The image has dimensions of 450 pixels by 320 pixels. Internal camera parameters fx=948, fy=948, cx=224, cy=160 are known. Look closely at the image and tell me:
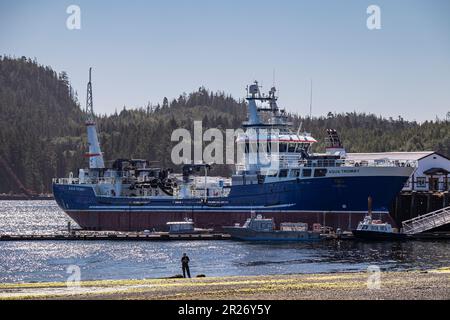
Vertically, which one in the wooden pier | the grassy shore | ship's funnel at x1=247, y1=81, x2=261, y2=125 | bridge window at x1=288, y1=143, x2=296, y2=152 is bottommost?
the wooden pier

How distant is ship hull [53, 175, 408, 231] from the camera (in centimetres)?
8806

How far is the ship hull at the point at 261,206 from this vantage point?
289ft

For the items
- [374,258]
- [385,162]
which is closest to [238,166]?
[385,162]

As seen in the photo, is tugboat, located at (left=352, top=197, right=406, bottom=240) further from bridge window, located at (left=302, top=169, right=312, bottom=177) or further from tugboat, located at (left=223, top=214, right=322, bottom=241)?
bridge window, located at (left=302, top=169, right=312, bottom=177)

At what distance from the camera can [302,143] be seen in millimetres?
94625

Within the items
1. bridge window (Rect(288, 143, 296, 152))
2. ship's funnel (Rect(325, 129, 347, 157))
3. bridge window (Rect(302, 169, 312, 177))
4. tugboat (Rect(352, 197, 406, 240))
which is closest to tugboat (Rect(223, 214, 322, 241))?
tugboat (Rect(352, 197, 406, 240))

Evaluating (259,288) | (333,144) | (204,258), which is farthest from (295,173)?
(259,288)

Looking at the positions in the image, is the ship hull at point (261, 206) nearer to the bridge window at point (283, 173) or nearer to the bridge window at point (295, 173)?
the bridge window at point (295, 173)

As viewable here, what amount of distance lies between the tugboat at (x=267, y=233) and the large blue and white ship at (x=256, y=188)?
8.64m

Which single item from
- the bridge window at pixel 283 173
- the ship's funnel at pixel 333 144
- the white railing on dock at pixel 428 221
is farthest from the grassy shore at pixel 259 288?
the ship's funnel at pixel 333 144

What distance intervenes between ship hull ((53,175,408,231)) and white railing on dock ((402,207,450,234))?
3.18 meters

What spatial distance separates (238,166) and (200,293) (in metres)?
61.2

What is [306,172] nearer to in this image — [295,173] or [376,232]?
[295,173]
